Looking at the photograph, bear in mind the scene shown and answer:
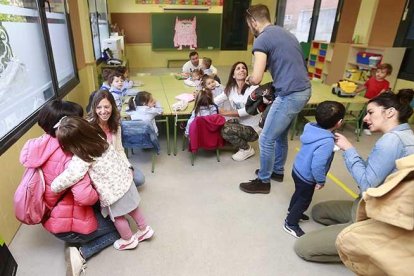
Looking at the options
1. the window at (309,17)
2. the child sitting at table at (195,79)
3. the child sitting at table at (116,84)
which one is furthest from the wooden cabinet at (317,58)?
the child sitting at table at (116,84)

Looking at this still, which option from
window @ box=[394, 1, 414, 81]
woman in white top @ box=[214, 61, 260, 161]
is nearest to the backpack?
woman in white top @ box=[214, 61, 260, 161]

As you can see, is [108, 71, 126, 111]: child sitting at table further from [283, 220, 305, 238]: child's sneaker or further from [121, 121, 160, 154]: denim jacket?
[283, 220, 305, 238]: child's sneaker

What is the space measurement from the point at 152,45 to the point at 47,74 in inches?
213

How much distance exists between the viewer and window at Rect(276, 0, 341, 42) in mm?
6051

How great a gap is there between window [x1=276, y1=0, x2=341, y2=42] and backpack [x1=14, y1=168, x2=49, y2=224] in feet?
20.4

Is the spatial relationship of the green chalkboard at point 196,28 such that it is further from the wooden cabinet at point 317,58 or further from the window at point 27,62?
the window at point 27,62

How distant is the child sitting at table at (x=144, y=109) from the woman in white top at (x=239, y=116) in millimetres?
707

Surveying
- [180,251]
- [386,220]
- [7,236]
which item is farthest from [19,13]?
[386,220]

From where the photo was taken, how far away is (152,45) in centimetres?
778

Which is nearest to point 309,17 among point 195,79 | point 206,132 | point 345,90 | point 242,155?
point 345,90

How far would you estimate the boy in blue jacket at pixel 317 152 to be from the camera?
1643mm

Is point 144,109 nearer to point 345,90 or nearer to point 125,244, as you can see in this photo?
point 125,244

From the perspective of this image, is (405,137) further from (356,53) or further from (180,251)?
(356,53)

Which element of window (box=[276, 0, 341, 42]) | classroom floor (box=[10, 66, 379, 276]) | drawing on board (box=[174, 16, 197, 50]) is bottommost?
classroom floor (box=[10, 66, 379, 276])
